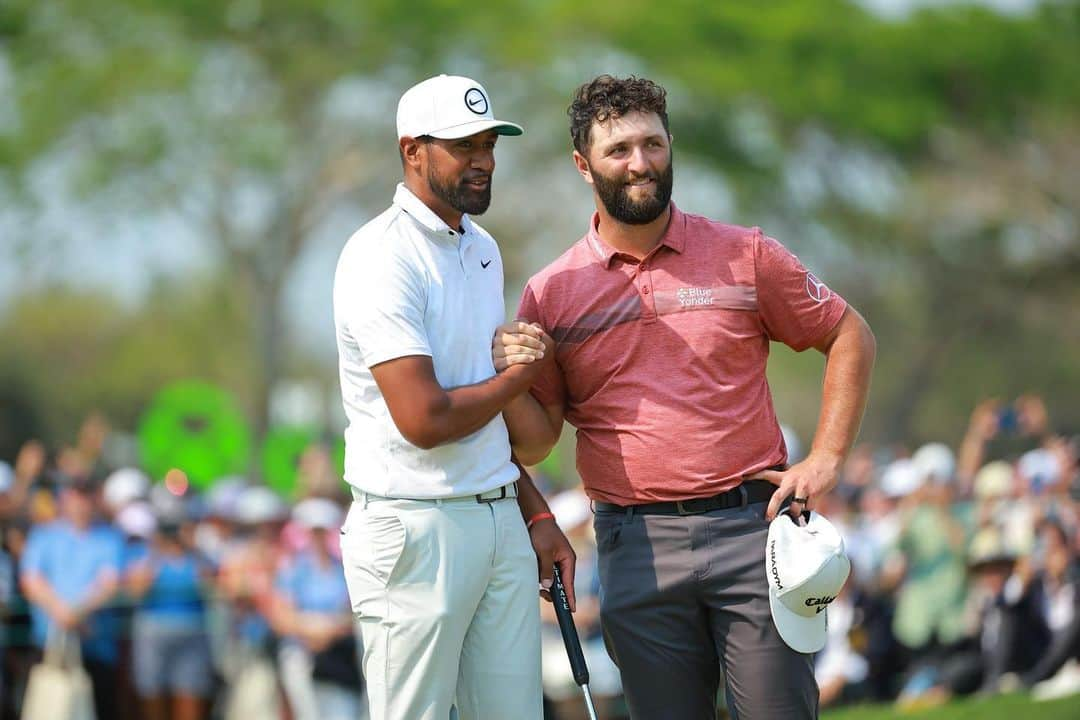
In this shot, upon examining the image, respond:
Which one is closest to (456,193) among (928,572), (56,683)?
(56,683)

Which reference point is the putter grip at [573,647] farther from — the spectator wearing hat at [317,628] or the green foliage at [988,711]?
the spectator wearing hat at [317,628]

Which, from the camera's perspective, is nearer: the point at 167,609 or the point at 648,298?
the point at 648,298

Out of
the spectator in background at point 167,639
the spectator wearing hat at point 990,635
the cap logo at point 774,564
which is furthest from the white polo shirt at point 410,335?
the spectator wearing hat at point 990,635

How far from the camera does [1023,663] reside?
438 inches

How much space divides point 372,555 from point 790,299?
60.8 inches

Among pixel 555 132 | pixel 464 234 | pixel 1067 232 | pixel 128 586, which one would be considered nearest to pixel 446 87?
pixel 464 234

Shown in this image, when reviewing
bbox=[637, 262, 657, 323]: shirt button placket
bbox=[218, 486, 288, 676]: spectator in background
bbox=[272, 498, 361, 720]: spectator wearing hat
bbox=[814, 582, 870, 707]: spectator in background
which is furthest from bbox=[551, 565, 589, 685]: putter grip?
bbox=[814, 582, 870, 707]: spectator in background

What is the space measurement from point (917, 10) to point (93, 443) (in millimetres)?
25714

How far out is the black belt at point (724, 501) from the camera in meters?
4.97

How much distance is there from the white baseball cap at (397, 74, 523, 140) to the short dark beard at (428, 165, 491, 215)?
13cm

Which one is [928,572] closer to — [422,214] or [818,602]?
[818,602]

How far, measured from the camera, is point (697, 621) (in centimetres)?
503

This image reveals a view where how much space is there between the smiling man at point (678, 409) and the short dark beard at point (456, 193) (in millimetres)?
477

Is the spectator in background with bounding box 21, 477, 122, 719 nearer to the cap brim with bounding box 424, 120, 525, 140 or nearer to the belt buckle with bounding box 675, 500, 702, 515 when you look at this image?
the belt buckle with bounding box 675, 500, 702, 515
